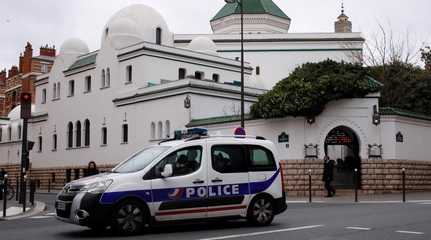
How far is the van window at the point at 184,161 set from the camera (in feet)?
40.1

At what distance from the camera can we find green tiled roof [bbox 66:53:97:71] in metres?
44.6

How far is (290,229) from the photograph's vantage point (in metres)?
12.4

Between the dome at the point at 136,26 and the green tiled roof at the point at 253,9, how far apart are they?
13.8 m

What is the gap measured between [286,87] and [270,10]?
33057 millimetres

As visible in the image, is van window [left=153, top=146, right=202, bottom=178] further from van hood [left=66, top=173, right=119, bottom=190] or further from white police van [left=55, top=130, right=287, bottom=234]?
van hood [left=66, top=173, right=119, bottom=190]

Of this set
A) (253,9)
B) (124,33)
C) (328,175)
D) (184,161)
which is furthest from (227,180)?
(253,9)

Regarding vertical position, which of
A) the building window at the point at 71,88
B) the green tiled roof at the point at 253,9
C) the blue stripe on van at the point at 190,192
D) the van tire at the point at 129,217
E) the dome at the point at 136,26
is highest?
the green tiled roof at the point at 253,9

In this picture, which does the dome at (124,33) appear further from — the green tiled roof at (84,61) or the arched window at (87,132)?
the arched window at (87,132)

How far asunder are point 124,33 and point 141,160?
3115cm

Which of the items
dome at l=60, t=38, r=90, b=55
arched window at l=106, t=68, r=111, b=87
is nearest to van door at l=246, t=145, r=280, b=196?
arched window at l=106, t=68, r=111, b=87

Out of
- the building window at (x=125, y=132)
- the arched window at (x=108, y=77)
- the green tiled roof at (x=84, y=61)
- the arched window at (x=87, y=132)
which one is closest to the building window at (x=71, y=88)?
the green tiled roof at (x=84, y=61)

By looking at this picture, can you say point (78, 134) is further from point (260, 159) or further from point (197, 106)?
point (260, 159)

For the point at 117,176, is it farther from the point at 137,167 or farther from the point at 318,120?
the point at 318,120

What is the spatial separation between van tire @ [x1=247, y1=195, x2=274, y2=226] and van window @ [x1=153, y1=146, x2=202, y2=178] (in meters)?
1.63
